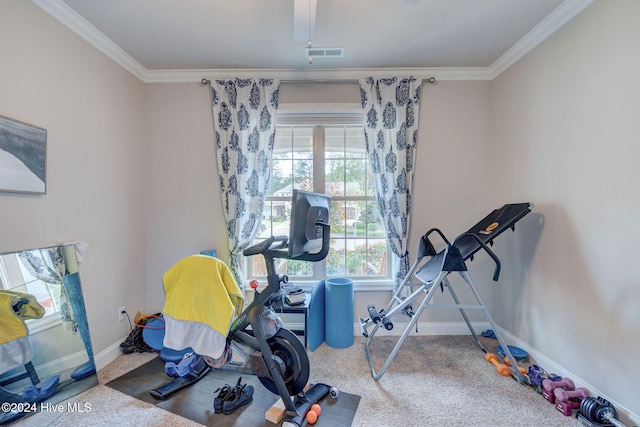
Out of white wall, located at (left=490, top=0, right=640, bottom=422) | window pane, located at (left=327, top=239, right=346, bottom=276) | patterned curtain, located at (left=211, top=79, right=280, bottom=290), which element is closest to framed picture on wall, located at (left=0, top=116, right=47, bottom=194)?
patterned curtain, located at (left=211, top=79, right=280, bottom=290)

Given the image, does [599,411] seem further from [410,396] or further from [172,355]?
[172,355]

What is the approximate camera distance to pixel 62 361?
185 cm

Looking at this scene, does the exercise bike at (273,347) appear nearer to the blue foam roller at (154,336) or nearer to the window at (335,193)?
the blue foam roller at (154,336)

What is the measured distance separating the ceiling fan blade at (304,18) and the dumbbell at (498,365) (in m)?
3.04

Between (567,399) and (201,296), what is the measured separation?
96.0 inches

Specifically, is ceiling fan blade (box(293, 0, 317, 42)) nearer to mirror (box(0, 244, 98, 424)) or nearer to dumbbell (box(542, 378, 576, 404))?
mirror (box(0, 244, 98, 424))

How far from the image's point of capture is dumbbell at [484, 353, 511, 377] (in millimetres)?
2109

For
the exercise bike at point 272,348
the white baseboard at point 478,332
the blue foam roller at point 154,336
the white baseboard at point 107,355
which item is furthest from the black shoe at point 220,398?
the white baseboard at point 107,355

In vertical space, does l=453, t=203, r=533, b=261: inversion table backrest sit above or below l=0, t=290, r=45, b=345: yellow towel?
above

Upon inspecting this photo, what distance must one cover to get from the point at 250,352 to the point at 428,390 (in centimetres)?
134

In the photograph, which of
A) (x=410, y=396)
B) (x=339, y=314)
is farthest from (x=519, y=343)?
(x=339, y=314)

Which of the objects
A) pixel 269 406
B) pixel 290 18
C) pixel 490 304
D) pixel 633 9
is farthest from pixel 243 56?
pixel 490 304

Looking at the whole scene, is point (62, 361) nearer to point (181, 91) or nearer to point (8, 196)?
point (8, 196)

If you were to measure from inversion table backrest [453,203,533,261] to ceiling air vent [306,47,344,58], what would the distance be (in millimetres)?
1986
